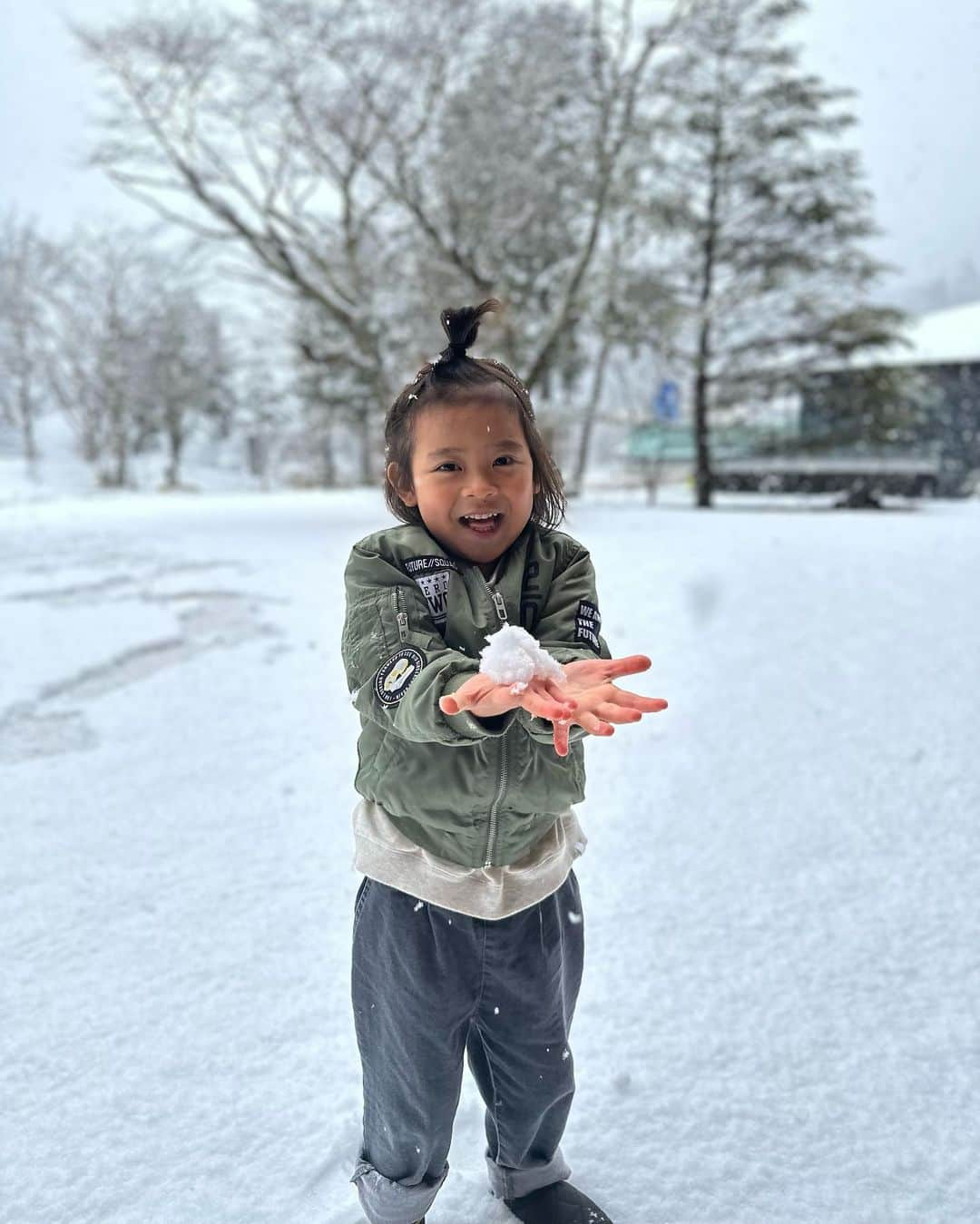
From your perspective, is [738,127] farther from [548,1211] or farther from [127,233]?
[127,233]

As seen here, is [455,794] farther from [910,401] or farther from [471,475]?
[910,401]

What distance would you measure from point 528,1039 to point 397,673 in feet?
1.93

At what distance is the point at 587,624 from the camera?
1.23 meters

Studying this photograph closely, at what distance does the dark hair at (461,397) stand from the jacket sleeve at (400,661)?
0.48ft

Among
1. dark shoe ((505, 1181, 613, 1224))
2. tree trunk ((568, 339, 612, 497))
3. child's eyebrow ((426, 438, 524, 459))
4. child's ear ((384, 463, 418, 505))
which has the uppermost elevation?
tree trunk ((568, 339, 612, 497))

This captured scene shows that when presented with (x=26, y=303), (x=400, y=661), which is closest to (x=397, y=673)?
(x=400, y=661)

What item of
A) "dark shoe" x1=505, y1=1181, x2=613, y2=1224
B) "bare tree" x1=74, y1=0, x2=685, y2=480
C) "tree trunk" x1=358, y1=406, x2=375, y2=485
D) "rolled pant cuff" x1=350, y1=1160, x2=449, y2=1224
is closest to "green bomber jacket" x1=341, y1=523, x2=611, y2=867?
"rolled pant cuff" x1=350, y1=1160, x2=449, y2=1224

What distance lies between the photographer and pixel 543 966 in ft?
4.17

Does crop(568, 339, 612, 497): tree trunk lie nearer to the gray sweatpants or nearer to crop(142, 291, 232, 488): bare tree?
→ the gray sweatpants

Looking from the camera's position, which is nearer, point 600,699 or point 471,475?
point 600,699

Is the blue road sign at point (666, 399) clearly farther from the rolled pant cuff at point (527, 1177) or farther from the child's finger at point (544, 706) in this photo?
the child's finger at point (544, 706)

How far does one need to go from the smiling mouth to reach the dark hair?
103 millimetres

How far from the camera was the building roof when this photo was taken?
64.5 feet

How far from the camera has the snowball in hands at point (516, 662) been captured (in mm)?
936
